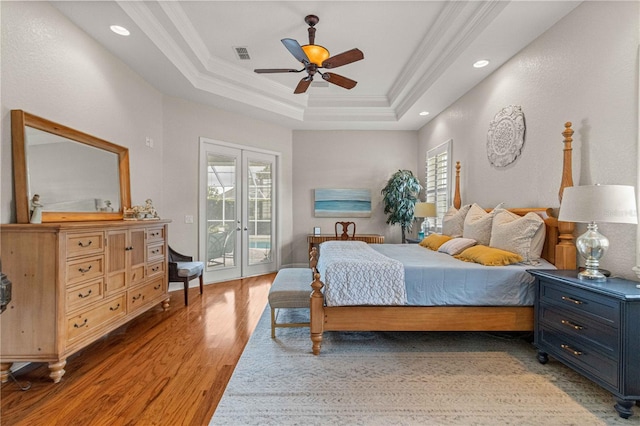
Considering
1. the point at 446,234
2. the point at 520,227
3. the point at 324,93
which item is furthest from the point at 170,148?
the point at 520,227

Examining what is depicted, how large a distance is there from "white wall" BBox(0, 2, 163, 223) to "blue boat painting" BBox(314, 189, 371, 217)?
3.09m

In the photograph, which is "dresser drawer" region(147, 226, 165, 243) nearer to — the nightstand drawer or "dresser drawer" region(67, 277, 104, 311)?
"dresser drawer" region(67, 277, 104, 311)

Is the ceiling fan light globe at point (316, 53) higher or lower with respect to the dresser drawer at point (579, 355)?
higher

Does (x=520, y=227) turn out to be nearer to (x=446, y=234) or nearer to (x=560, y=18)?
(x=446, y=234)

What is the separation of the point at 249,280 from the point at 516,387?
4124 mm

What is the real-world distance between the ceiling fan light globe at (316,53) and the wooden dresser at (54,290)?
8.13ft

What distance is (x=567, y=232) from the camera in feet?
8.39

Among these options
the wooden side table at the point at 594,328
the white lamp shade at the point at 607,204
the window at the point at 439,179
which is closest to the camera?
the wooden side table at the point at 594,328

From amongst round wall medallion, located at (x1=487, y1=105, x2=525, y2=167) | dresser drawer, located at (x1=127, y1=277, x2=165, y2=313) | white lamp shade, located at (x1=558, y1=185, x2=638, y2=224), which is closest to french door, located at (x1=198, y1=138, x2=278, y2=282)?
dresser drawer, located at (x1=127, y1=277, x2=165, y2=313)

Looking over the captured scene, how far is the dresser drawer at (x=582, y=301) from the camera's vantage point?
181 cm

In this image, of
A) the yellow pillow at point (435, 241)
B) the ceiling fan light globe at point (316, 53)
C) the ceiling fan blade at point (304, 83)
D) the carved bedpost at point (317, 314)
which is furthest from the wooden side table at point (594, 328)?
the ceiling fan blade at point (304, 83)

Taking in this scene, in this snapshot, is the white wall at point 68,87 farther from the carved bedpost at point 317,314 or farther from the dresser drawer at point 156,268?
the carved bedpost at point 317,314

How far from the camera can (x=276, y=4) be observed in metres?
3.03

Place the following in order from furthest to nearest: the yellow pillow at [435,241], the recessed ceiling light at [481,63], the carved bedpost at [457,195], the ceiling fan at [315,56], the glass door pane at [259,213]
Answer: the glass door pane at [259,213] → the carved bedpost at [457,195] → the yellow pillow at [435,241] → the recessed ceiling light at [481,63] → the ceiling fan at [315,56]
